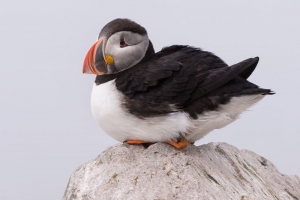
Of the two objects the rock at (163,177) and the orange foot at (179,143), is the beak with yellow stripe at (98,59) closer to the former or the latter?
the rock at (163,177)

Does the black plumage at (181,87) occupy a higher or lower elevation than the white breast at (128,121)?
higher

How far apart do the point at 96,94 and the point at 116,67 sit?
262mm

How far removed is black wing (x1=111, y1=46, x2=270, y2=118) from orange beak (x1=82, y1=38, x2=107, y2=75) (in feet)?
0.80

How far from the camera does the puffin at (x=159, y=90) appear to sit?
4.97m

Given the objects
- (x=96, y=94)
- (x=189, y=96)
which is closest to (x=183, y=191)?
(x=189, y=96)

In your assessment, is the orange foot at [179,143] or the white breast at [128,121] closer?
the white breast at [128,121]

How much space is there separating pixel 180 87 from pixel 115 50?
24.8 inches

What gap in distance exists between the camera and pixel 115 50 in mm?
5242

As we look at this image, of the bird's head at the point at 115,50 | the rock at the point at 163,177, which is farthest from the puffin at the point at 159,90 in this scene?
the rock at the point at 163,177

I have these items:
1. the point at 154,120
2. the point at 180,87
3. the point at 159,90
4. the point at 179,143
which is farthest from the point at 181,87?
the point at 179,143

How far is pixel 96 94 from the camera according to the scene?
5.28 m

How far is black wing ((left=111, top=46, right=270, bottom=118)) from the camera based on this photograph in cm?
495

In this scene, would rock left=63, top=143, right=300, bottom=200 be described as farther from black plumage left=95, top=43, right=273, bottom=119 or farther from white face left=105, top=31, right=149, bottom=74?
white face left=105, top=31, right=149, bottom=74

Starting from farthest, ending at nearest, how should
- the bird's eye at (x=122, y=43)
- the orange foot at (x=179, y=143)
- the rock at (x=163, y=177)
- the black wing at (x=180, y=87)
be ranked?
the bird's eye at (x=122, y=43)
the orange foot at (x=179, y=143)
the black wing at (x=180, y=87)
the rock at (x=163, y=177)
